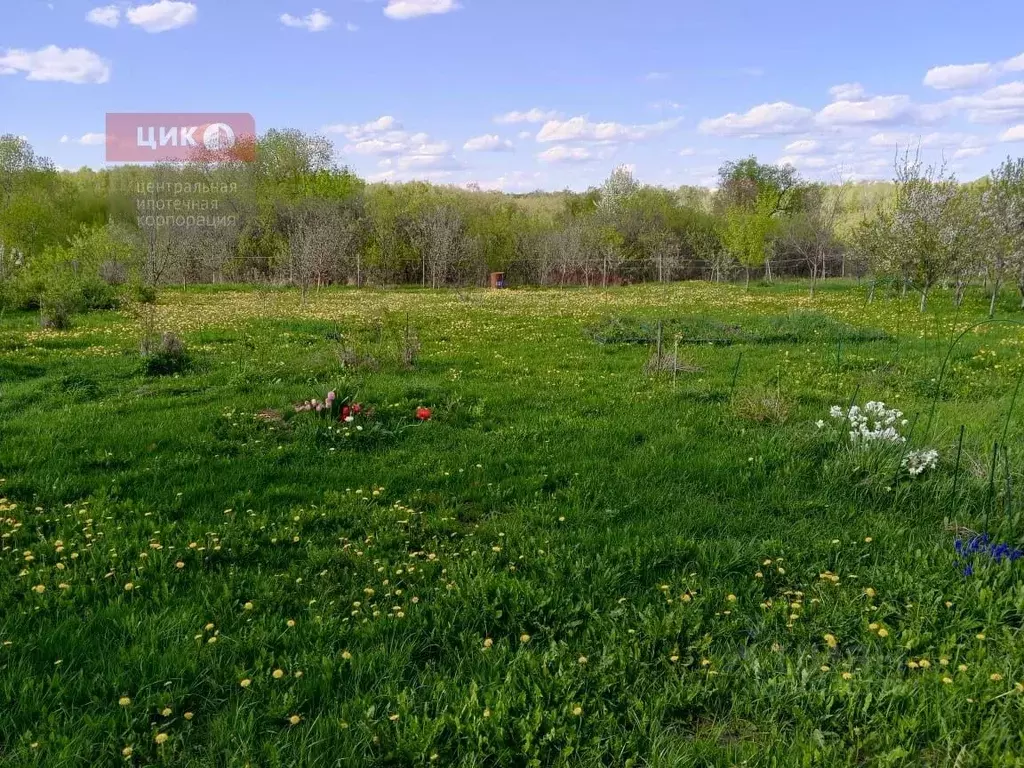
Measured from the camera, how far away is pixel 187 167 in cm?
5619

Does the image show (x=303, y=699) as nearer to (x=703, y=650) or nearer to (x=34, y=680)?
(x=34, y=680)

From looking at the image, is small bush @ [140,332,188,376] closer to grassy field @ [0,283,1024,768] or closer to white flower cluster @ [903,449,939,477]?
grassy field @ [0,283,1024,768]

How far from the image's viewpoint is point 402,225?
55.1 meters

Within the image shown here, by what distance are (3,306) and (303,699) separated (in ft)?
76.1

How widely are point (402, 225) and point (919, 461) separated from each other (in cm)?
5297

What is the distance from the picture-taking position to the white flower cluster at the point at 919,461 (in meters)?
5.91

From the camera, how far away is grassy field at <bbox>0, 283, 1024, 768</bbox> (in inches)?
124

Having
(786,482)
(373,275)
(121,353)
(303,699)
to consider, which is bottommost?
(303,699)

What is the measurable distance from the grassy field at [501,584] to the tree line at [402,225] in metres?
23.3

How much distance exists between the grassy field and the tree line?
23.3 metres

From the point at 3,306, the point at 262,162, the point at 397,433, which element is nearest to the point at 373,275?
the point at 262,162

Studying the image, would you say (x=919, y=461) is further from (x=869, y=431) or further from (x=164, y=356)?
(x=164, y=356)

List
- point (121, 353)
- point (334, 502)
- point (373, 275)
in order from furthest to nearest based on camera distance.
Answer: point (373, 275) → point (121, 353) → point (334, 502)

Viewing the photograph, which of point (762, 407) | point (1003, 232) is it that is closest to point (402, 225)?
point (1003, 232)
